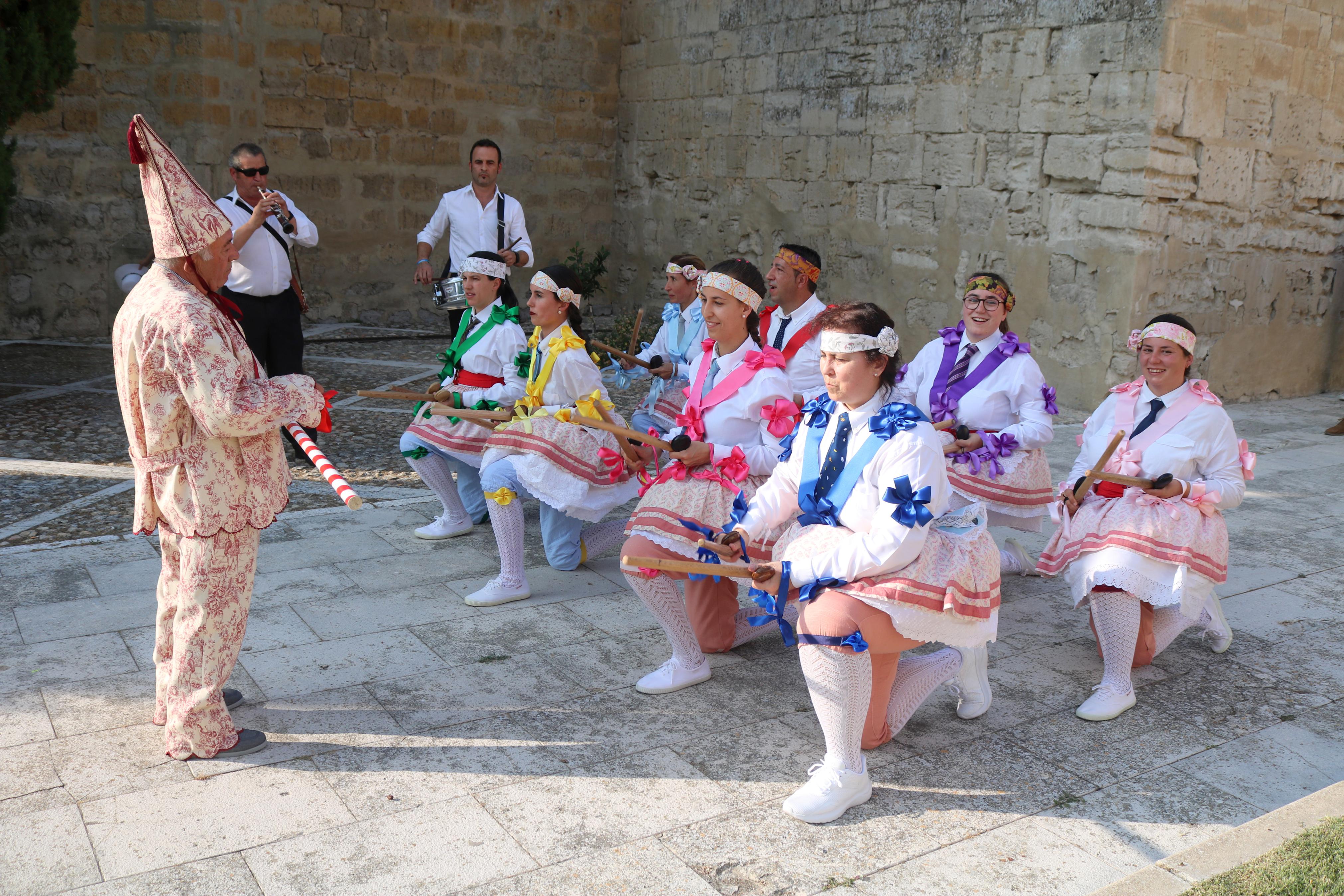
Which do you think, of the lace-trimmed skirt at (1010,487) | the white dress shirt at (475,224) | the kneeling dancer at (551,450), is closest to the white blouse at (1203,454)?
the lace-trimmed skirt at (1010,487)

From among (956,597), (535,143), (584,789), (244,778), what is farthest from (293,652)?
(535,143)

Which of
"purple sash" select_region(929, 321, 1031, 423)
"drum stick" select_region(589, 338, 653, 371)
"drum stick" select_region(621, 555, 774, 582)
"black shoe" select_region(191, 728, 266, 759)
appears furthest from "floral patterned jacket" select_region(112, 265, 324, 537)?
"purple sash" select_region(929, 321, 1031, 423)

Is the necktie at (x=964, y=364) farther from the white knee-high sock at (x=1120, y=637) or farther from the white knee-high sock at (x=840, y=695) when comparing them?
the white knee-high sock at (x=840, y=695)

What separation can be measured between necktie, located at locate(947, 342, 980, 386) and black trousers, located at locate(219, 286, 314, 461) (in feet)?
12.8

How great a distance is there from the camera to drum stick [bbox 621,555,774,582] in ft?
9.62

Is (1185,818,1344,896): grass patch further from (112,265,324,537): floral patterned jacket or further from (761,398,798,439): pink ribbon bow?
(112,265,324,537): floral patterned jacket

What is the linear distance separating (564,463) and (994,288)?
1.96 meters

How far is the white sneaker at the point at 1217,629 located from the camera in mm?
4199

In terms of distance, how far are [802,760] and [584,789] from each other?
2.23 feet

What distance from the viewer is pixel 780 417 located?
149 inches

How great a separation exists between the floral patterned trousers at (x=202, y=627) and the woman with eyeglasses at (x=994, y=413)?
2801 mm

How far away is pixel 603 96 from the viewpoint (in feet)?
43.7

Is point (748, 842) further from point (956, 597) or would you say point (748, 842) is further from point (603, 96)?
point (603, 96)

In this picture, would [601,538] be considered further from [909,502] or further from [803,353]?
[909,502]
